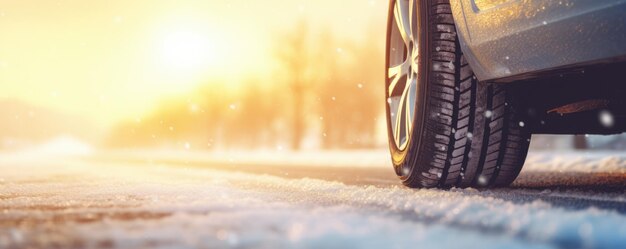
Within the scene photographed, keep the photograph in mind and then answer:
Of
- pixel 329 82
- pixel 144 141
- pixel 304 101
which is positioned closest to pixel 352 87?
pixel 329 82

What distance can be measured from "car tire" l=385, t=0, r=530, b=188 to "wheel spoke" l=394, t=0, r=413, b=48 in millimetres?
95

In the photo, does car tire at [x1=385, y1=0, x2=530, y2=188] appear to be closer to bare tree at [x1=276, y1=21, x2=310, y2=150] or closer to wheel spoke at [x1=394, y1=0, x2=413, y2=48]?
wheel spoke at [x1=394, y1=0, x2=413, y2=48]

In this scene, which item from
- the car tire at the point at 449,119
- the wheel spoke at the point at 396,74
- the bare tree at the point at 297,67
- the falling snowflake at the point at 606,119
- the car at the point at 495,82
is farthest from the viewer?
the bare tree at the point at 297,67

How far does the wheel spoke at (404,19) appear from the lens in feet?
11.0

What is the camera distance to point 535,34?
2311 mm

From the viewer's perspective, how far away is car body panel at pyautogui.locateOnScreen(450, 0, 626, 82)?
207 cm

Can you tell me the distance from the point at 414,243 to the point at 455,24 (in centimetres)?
Answer: 161

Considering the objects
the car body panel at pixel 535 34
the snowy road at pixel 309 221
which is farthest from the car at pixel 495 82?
the snowy road at pixel 309 221

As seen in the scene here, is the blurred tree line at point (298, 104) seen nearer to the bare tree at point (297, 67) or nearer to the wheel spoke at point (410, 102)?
the bare tree at point (297, 67)

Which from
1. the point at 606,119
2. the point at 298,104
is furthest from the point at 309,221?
the point at 298,104

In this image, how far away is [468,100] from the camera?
9.27ft

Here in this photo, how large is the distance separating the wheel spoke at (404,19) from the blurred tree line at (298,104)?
25110 millimetres

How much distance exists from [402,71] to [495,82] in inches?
29.8

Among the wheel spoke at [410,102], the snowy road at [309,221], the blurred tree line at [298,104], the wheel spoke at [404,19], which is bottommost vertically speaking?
the snowy road at [309,221]
